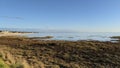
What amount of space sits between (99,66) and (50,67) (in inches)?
171

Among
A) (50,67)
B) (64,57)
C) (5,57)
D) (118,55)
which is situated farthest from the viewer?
(118,55)

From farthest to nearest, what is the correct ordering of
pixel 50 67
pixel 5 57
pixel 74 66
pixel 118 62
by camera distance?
pixel 118 62, pixel 74 66, pixel 50 67, pixel 5 57

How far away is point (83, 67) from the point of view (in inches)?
632

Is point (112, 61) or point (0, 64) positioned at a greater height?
point (0, 64)

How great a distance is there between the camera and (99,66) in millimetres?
16594

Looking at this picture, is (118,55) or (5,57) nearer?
(5,57)

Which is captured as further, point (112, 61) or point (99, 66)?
point (112, 61)

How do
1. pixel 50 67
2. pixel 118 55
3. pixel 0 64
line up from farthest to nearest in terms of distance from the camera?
pixel 118 55 < pixel 50 67 < pixel 0 64

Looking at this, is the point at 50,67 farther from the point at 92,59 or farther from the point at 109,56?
the point at 109,56

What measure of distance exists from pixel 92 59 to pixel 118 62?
7.93 ft

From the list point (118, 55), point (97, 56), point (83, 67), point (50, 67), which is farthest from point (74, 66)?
point (118, 55)

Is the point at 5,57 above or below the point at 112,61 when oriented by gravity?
above

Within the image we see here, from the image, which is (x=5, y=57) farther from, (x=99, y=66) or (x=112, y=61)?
(x=112, y=61)

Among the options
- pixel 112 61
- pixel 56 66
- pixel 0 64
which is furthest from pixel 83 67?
pixel 0 64
